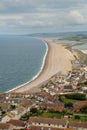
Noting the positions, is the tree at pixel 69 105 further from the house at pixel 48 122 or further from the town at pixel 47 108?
the house at pixel 48 122

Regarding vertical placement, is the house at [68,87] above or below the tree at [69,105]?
above

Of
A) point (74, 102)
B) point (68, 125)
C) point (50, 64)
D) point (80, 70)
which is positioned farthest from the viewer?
point (50, 64)

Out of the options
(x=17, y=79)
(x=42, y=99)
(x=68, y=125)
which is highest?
(x=17, y=79)

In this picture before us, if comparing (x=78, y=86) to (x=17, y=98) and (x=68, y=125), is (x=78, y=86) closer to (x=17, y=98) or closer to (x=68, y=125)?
(x=17, y=98)

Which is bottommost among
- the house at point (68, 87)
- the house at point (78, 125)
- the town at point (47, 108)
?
the house at point (78, 125)

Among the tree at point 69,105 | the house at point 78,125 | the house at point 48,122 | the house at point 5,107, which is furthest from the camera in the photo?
the tree at point 69,105

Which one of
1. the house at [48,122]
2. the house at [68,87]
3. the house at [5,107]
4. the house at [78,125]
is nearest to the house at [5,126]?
the house at [48,122]

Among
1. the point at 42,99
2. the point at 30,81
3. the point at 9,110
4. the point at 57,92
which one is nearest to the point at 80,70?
the point at 30,81

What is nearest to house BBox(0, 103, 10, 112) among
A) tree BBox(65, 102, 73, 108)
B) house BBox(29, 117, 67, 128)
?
house BBox(29, 117, 67, 128)
